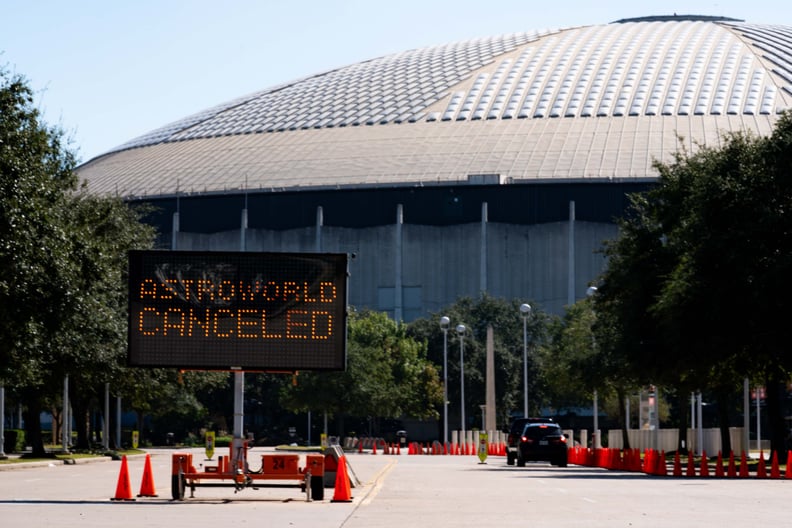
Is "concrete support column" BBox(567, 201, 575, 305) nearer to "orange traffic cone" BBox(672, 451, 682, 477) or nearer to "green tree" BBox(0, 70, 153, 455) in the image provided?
"green tree" BBox(0, 70, 153, 455)

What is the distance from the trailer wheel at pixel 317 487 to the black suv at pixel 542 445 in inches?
1117

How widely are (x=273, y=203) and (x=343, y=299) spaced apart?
10868cm

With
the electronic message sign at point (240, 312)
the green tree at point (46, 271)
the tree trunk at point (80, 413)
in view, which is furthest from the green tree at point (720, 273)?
the tree trunk at point (80, 413)

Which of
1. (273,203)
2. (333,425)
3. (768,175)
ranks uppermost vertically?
(273,203)

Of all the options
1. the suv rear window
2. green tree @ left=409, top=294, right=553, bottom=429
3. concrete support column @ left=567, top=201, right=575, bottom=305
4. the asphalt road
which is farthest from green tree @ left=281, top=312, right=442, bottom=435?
the asphalt road

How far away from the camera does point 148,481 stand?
28.3m

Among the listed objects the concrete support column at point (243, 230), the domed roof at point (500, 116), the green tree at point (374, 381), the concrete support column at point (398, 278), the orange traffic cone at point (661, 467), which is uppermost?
the domed roof at point (500, 116)

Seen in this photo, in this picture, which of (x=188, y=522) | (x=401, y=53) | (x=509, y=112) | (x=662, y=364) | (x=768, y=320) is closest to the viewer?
(x=188, y=522)

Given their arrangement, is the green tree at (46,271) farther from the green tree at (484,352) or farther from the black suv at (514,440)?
the green tree at (484,352)

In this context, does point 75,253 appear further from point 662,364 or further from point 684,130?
point 684,130

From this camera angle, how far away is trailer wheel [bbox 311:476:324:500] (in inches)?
1095

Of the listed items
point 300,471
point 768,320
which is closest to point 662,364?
point 768,320

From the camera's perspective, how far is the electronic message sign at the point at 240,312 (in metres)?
27.3

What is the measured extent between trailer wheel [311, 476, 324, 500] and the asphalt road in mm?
266
